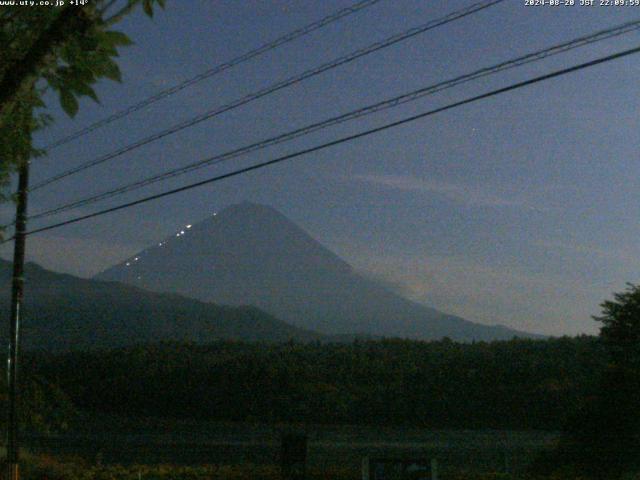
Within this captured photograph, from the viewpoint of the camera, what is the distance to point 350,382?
45.3 meters

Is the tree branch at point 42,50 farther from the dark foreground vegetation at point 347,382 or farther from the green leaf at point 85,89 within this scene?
the dark foreground vegetation at point 347,382

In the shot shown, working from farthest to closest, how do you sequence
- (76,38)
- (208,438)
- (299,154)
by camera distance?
(208,438) < (299,154) < (76,38)

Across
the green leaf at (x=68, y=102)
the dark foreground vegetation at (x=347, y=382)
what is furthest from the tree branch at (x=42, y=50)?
the dark foreground vegetation at (x=347, y=382)

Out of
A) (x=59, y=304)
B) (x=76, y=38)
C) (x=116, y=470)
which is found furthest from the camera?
(x=59, y=304)

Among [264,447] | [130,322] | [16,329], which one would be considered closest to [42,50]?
[16,329]

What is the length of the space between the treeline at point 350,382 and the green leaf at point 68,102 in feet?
109

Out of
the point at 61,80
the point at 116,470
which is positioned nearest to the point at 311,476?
the point at 116,470

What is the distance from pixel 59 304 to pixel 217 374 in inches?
2859

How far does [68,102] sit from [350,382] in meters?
41.2

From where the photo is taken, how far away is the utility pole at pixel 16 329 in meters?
16.3

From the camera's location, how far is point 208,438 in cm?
3741

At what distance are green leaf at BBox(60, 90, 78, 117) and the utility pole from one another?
38.4ft

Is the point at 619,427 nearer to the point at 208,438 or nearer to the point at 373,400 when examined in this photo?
the point at 208,438

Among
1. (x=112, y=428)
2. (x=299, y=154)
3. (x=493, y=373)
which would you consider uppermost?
(x=299, y=154)
